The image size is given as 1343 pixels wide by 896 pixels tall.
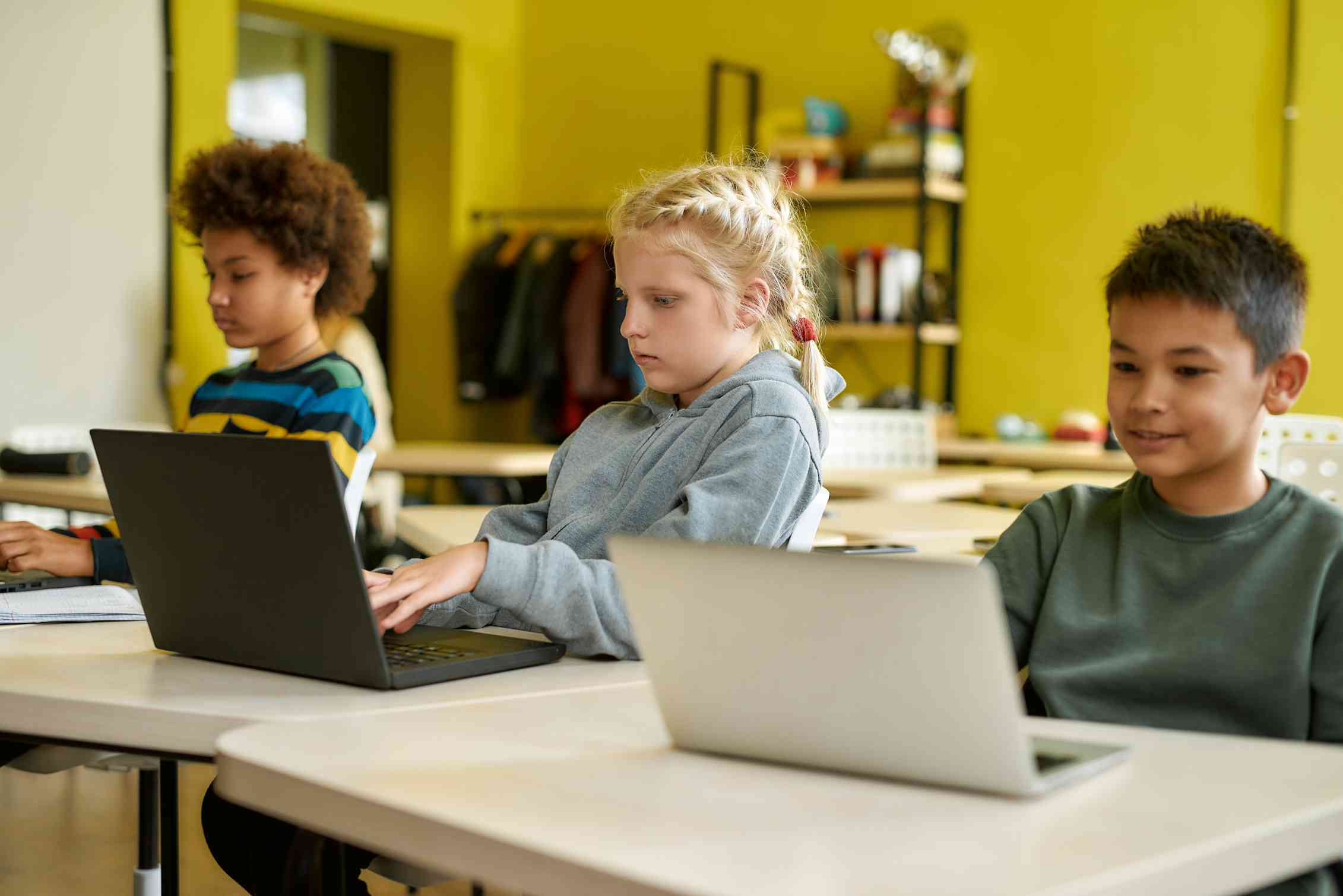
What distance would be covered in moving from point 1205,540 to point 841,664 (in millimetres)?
523

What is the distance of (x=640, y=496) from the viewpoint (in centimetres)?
151

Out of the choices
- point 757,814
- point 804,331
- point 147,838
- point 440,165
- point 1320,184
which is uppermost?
point 440,165

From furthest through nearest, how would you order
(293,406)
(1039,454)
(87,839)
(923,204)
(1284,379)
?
(923,204), (1039,454), (87,839), (293,406), (1284,379)

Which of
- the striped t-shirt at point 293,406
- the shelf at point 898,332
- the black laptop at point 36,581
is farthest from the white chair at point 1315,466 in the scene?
the shelf at point 898,332

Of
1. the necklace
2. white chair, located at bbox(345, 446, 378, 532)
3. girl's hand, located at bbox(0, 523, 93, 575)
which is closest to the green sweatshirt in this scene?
white chair, located at bbox(345, 446, 378, 532)

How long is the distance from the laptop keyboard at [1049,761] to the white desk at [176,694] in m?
0.41

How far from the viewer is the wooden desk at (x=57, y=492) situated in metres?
3.18

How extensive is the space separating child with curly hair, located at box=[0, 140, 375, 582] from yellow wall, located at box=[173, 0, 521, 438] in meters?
4.58

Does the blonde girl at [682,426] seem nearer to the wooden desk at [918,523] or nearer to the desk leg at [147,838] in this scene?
the desk leg at [147,838]

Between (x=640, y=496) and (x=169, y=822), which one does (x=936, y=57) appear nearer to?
(x=640, y=496)

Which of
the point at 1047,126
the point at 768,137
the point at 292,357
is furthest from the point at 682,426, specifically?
the point at 768,137

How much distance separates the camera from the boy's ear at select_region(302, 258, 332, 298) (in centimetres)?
222

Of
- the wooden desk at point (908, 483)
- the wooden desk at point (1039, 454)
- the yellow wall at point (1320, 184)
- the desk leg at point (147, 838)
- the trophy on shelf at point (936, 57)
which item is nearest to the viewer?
the desk leg at point (147, 838)

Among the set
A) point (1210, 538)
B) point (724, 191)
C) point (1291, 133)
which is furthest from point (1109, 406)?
point (1291, 133)
